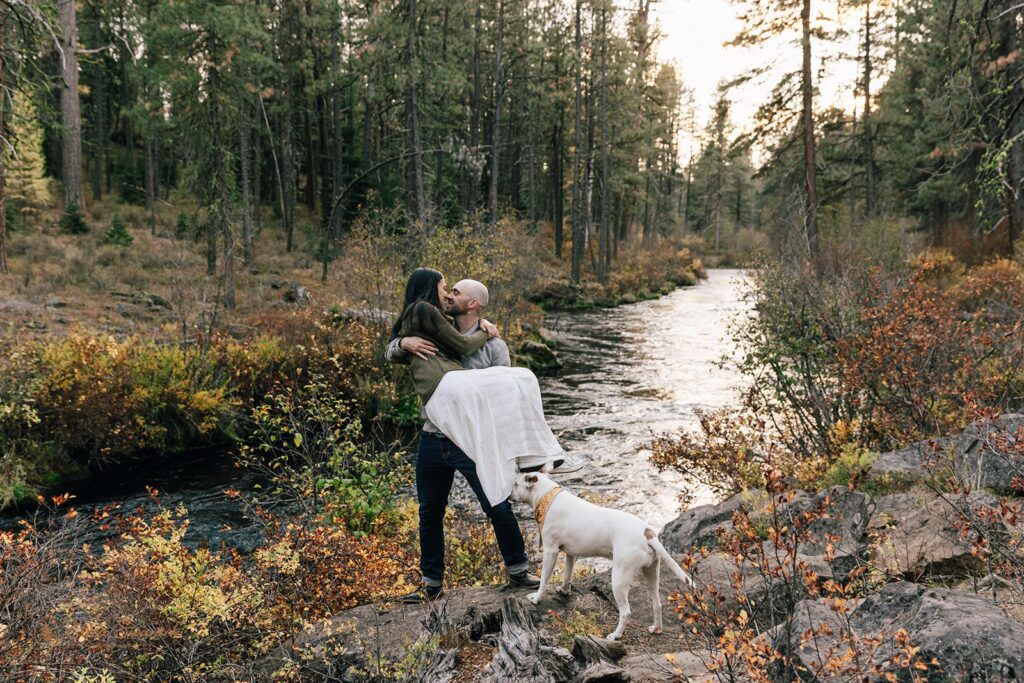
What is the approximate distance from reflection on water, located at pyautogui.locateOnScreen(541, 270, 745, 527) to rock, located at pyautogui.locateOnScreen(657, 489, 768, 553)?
160 cm

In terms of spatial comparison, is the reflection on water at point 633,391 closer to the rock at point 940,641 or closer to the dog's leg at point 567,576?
the dog's leg at point 567,576

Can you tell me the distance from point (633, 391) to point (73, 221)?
21469mm

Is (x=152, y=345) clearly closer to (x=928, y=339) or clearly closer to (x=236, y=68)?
(x=928, y=339)

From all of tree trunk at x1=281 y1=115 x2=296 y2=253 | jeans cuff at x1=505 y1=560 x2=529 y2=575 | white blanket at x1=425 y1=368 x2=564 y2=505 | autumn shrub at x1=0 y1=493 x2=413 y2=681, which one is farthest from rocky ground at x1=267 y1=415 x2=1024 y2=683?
tree trunk at x1=281 y1=115 x2=296 y2=253

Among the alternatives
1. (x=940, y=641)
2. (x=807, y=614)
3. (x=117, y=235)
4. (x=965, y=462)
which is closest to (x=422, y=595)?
(x=807, y=614)

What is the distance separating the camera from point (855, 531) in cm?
504

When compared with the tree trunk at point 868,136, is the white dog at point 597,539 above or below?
below

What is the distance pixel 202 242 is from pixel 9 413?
66.3 feet

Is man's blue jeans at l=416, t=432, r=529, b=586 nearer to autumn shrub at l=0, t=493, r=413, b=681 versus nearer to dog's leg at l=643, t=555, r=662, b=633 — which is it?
autumn shrub at l=0, t=493, r=413, b=681

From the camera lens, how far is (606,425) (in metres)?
12.5

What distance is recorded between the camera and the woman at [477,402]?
4.00 m

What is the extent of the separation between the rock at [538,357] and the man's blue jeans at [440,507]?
12.8m

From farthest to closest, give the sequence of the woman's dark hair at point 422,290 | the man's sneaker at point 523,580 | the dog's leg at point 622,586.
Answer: the man's sneaker at point 523,580 < the woman's dark hair at point 422,290 < the dog's leg at point 622,586

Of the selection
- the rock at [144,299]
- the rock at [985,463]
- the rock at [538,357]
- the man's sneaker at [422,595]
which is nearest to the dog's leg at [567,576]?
the man's sneaker at [422,595]
